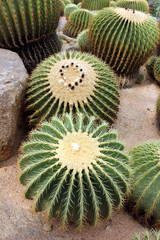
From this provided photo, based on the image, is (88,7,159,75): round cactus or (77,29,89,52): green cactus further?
(77,29,89,52): green cactus

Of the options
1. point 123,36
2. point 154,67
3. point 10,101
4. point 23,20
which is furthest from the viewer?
point 154,67

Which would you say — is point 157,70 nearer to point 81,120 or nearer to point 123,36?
point 123,36

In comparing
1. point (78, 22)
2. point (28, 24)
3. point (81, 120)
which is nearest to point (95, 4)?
point (78, 22)

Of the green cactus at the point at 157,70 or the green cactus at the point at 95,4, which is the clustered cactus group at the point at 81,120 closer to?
the green cactus at the point at 157,70

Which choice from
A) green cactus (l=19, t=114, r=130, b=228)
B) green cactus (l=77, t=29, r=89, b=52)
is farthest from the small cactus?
green cactus (l=19, t=114, r=130, b=228)

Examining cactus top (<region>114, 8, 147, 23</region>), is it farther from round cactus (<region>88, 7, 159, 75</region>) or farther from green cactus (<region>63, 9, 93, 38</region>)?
green cactus (<region>63, 9, 93, 38</region>)

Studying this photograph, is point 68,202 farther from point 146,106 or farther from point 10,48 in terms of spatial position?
point 146,106

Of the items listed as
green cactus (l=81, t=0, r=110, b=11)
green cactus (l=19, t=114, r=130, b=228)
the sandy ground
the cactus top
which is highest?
the cactus top
